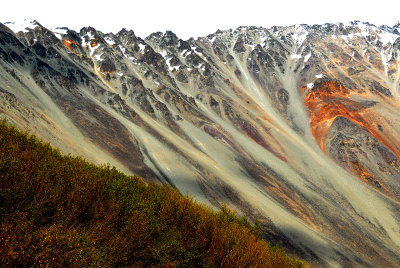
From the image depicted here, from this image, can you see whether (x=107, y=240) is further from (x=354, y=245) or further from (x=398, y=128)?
(x=398, y=128)

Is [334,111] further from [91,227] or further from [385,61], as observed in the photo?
[91,227]

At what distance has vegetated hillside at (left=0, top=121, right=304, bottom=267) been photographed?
402 centimetres

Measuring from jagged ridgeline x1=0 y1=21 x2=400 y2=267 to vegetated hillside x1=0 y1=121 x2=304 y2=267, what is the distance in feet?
101

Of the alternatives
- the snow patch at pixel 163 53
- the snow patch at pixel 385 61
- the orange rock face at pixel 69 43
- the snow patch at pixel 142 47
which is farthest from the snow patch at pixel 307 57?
the orange rock face at pixel 69 43

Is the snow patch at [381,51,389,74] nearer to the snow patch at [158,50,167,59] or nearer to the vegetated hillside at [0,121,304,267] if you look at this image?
the snow patch at [158,50,167,59]

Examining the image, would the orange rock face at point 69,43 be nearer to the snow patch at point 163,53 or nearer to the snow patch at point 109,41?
the snow patch at point 109,41

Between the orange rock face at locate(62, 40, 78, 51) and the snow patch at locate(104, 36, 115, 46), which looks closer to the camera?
the orange rock face at locate(62, 40, 78, 51)

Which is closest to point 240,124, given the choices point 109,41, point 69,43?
point 69,43

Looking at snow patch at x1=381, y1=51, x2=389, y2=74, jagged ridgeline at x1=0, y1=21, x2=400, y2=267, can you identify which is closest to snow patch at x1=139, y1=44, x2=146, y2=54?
jagged ridgeline at x1=0, y1=21, x2=400, y2=267

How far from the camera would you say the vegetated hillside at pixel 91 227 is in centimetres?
402

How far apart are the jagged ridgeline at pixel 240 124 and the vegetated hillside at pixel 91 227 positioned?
3070cm

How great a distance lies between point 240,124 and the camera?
8888 cm

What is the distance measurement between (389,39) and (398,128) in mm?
133469

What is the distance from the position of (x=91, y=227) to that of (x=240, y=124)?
85.1m
